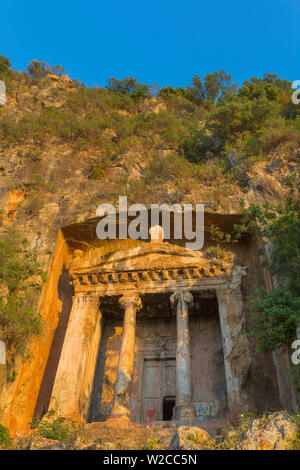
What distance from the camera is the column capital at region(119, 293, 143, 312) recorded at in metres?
13.7

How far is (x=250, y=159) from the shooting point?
53.7ft

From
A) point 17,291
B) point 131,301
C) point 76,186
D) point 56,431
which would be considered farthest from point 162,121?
point 56,431

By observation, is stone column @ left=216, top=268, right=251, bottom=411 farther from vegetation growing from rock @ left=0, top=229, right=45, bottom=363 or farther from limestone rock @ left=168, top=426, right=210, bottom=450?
vegetation growing from rock @ left=0, top=229, right=45, bottom=363

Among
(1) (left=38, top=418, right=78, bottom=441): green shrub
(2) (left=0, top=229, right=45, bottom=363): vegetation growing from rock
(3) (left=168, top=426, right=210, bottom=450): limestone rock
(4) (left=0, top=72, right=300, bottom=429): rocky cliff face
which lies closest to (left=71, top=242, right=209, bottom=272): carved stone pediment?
(2) (left=0, top=229, right=45, bottom=363): vegetation growing from rock

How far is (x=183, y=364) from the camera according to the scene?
39.1 ft

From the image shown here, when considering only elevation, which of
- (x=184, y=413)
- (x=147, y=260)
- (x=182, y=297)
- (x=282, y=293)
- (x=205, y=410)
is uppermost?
(x=147, y=260)

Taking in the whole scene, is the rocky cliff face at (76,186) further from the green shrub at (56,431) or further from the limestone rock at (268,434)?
the limestone rock at (268,434)

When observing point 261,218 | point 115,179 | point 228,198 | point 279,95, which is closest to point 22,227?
point 115,179

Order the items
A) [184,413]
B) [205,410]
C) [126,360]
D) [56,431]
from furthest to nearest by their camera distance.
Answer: [205,410] → [126,360] → [184,413] → [56,431]

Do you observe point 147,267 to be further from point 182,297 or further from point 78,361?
point 78,361

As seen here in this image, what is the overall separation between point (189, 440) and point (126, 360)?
5691 millimetres

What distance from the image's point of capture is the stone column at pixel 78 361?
1163 cm

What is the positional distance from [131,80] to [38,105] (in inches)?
341

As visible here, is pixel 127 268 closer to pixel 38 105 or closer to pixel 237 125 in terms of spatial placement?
pixel 237 125
